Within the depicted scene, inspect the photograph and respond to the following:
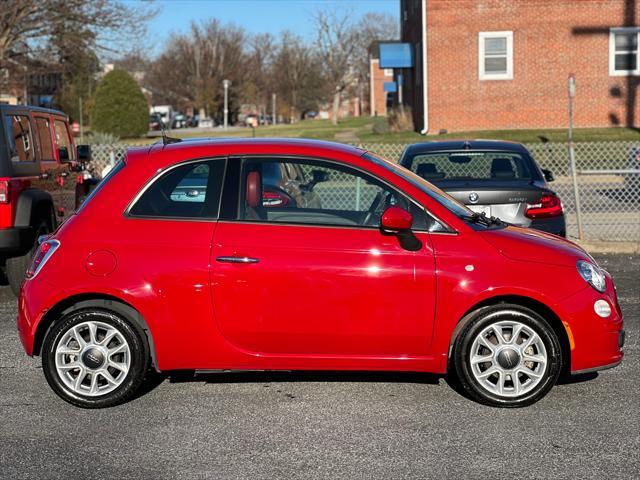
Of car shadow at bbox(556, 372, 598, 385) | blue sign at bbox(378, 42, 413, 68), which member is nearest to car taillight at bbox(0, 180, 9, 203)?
car shadow at bbox(556, 372, 598, 385)

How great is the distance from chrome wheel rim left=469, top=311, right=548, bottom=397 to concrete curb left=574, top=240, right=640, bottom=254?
7.09m

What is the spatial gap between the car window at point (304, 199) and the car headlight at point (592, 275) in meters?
1.03

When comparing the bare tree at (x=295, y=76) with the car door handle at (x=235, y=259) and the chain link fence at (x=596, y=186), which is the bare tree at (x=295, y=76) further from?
the car door handle at (x=235, y=259)

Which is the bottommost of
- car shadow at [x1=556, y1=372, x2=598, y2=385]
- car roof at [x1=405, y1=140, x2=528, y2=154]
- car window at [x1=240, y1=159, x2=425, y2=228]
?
car shadow at [x1=556, y1=372, x2=598, y2=385]

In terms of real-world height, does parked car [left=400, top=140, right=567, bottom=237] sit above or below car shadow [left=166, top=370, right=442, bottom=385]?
above

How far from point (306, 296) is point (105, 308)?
124cm

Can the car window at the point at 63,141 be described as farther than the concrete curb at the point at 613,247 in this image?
No

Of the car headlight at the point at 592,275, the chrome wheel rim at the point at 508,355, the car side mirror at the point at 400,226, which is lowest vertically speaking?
the chrome wheel rim at the point at 508,355

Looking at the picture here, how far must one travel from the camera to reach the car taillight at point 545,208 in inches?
374

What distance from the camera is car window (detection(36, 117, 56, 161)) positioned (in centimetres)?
1038

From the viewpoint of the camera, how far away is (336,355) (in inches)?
231

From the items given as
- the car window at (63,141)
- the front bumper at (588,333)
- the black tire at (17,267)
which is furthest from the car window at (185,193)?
the car window at (63,141)

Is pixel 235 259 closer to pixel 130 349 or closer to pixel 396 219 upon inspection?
pixel 130 349

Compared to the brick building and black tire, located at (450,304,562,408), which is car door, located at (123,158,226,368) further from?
the brick building
